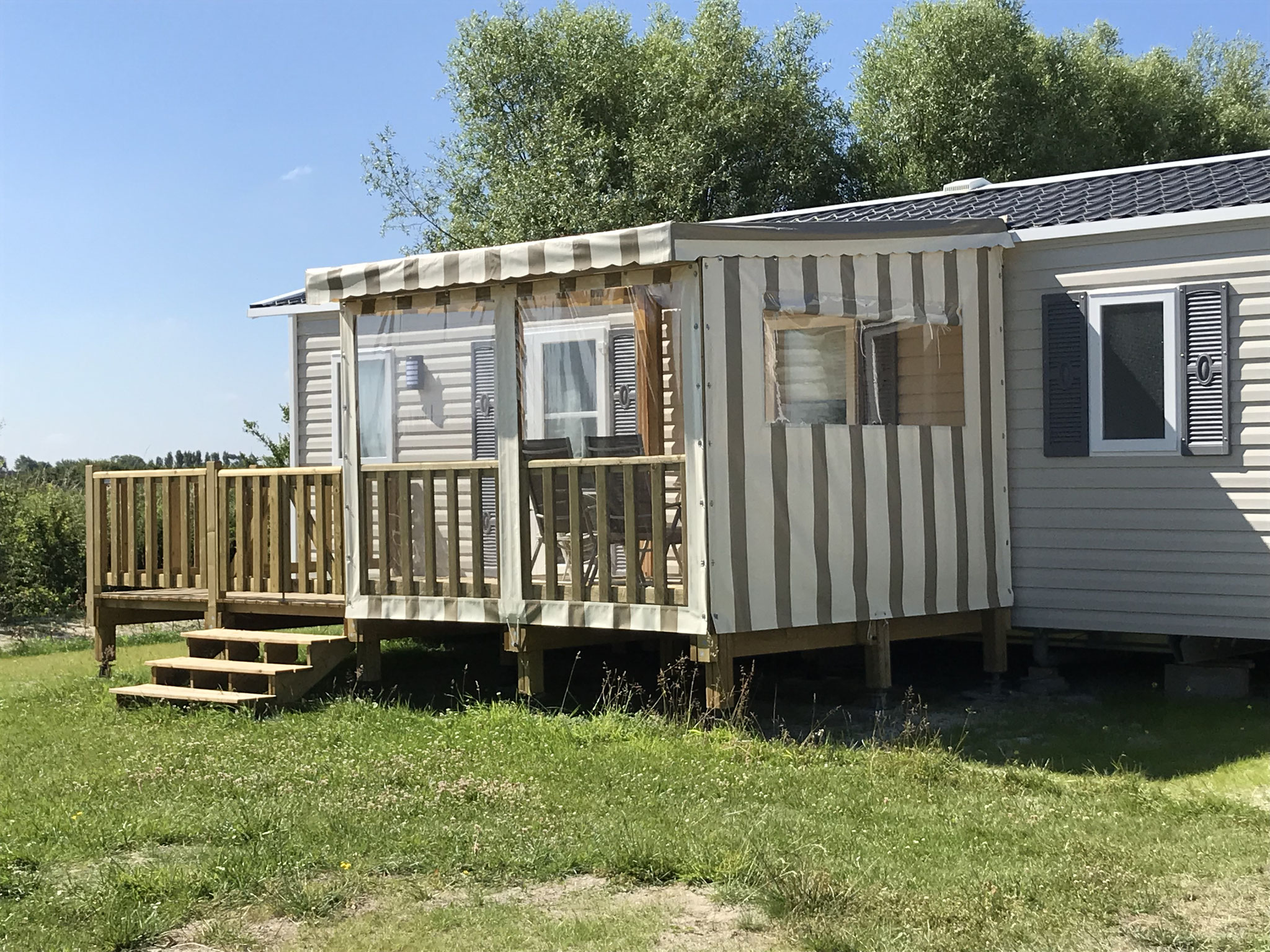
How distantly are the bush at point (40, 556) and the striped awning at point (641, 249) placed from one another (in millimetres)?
8924

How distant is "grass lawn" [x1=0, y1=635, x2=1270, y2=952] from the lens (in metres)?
4.65

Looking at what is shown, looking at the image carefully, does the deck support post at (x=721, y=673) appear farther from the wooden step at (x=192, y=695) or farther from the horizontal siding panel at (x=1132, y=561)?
the wooden step at (x=192, y=695)

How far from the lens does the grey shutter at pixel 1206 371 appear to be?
8.84 metres

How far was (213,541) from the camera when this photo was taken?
34.2 feet

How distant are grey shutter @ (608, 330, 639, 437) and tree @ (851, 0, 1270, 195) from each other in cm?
1766

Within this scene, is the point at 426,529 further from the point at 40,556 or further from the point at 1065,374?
the point at 40,556

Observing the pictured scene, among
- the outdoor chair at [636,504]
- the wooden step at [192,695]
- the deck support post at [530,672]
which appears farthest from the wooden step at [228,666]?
the outdoor chair at [636,504]

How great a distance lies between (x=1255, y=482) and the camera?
8812 mm

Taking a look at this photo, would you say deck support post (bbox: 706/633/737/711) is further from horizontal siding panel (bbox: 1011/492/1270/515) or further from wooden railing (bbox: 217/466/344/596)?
wooden railing (bbox: 217/466/344/596)

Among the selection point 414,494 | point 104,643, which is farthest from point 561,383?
point 104,643

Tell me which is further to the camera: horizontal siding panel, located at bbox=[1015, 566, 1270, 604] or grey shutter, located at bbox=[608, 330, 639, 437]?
grey shutter, located at bbox=[608, 330, 639, 437]

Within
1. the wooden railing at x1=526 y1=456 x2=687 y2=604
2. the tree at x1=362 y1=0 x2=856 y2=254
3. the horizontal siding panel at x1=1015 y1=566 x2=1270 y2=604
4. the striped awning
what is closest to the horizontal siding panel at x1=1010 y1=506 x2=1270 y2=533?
the horizontal siding panel at x1=1015 y1=566 x2=1270 y2=604

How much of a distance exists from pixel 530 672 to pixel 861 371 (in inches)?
109

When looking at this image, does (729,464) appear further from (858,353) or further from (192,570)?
(192,570)
